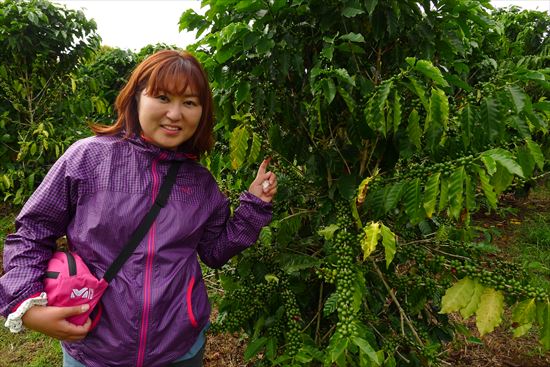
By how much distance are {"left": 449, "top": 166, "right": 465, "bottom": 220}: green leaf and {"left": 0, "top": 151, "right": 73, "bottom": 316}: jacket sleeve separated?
119cm

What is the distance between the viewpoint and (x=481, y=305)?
1367 mm

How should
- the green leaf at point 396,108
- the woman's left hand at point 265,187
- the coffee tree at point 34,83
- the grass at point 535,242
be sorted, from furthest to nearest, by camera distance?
the coffee tree at point 34,83 → the grass at point 535,242 → the woman's left hand at point 265,187 → the green leaf at point 396,108

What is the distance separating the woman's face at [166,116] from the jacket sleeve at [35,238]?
288 millimetres

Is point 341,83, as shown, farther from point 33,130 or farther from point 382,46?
point 33,130

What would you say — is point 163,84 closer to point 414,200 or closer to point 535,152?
point 414,200

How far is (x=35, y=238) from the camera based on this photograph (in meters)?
1.35

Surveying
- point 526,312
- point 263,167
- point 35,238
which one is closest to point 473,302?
point 526,312

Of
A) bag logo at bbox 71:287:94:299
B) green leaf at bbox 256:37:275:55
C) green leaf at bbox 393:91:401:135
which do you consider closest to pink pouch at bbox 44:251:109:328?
bag logo at bbox 71:287:94:299

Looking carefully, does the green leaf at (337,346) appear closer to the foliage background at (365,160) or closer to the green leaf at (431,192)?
the foliage background at (365,160)

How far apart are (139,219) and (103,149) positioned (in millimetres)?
277

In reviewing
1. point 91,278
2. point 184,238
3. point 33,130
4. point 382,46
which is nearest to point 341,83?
point 382,46

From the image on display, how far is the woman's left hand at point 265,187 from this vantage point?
1.69 m

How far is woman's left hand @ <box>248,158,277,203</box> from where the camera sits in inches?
66.6

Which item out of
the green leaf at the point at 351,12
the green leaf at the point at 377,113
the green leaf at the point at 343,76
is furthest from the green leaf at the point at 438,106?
the green leaf at the point at 351,12
